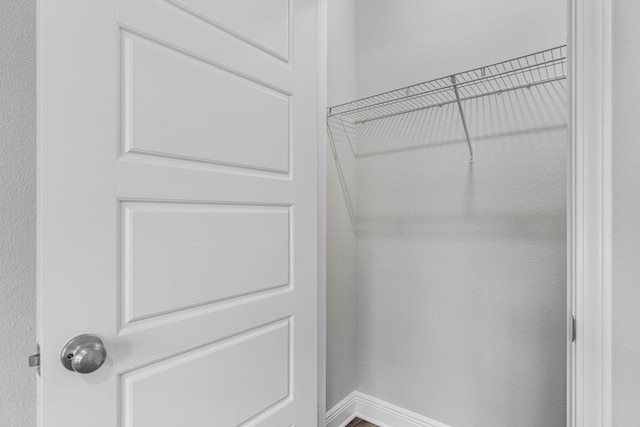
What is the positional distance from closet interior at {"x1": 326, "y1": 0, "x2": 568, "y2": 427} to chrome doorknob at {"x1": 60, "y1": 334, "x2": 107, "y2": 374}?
3.76ft

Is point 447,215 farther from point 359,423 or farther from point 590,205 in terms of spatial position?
point 359,423

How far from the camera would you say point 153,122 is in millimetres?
762

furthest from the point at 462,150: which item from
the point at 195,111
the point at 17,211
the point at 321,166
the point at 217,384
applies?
the point at 17,211

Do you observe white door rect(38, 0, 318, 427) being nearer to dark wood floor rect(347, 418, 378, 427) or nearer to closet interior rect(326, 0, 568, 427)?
closet interior rect(326, 0, 568, 427)

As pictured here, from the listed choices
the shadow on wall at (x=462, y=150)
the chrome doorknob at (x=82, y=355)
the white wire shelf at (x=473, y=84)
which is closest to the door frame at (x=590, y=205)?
the white wire shelf at (x=473, y=84)

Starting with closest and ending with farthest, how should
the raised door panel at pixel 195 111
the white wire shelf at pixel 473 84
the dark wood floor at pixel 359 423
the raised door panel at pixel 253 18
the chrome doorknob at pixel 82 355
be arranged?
the chrome doorknob at pixel 82 355, the raised door panel at pixel 195 111, the raised door panel at pixel 253 18, the white wire shelf at pixel 473 84, the dark wood floor at pixel 359 423

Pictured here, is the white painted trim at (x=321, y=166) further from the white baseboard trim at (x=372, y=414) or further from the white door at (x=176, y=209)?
the white baseboard trim at (x=372, y=414)

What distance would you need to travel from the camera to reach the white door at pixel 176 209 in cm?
63

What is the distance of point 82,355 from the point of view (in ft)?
2.08

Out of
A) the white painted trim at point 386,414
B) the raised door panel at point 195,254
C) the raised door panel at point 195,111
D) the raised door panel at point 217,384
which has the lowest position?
the white painted trim at point 386,414

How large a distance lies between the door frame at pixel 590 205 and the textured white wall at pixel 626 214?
0.04 feet

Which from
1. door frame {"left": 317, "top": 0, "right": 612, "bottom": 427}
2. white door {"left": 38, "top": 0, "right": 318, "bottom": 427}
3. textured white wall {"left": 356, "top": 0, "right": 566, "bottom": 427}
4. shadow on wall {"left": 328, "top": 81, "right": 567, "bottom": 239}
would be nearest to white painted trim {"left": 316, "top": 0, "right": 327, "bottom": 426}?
white door {"left": 38, "top": 0, "right": 318, "bottom": 427}

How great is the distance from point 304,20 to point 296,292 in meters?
0.96

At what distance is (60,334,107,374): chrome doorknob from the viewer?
626 mm
